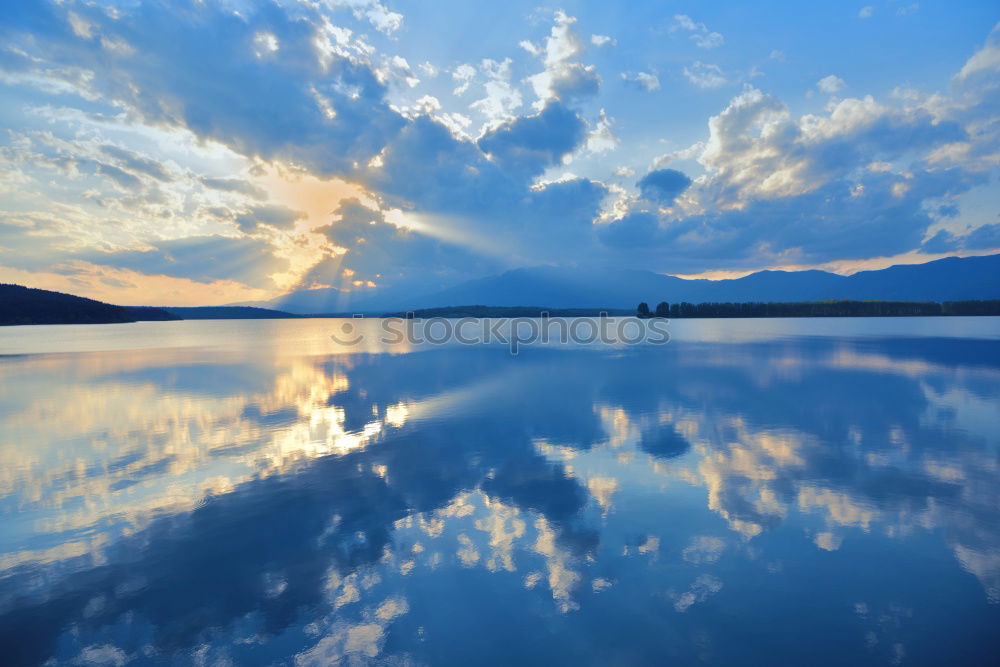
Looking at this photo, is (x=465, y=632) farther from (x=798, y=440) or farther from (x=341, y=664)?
(x=798, y=440)

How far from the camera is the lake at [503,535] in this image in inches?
273

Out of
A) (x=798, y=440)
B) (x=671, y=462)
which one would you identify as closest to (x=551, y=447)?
(x=671, y=462)

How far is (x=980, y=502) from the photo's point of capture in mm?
11680

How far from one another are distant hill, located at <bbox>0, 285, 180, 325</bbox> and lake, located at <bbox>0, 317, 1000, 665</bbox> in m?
202

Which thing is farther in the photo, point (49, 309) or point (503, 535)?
point (49, 309)

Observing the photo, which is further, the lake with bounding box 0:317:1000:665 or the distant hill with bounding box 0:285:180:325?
the distant hill with bounding box 0:285:180:325

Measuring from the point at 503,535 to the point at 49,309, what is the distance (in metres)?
231

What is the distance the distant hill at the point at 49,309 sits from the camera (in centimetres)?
16388

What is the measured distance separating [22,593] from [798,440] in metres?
21.9

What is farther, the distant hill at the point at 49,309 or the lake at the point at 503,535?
the distant hill at the point at 49,309

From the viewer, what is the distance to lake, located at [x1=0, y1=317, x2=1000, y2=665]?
6926 millimetres

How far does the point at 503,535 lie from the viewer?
33.8ft

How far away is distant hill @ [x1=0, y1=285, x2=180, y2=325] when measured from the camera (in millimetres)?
163875

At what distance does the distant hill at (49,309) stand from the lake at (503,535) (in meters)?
202
